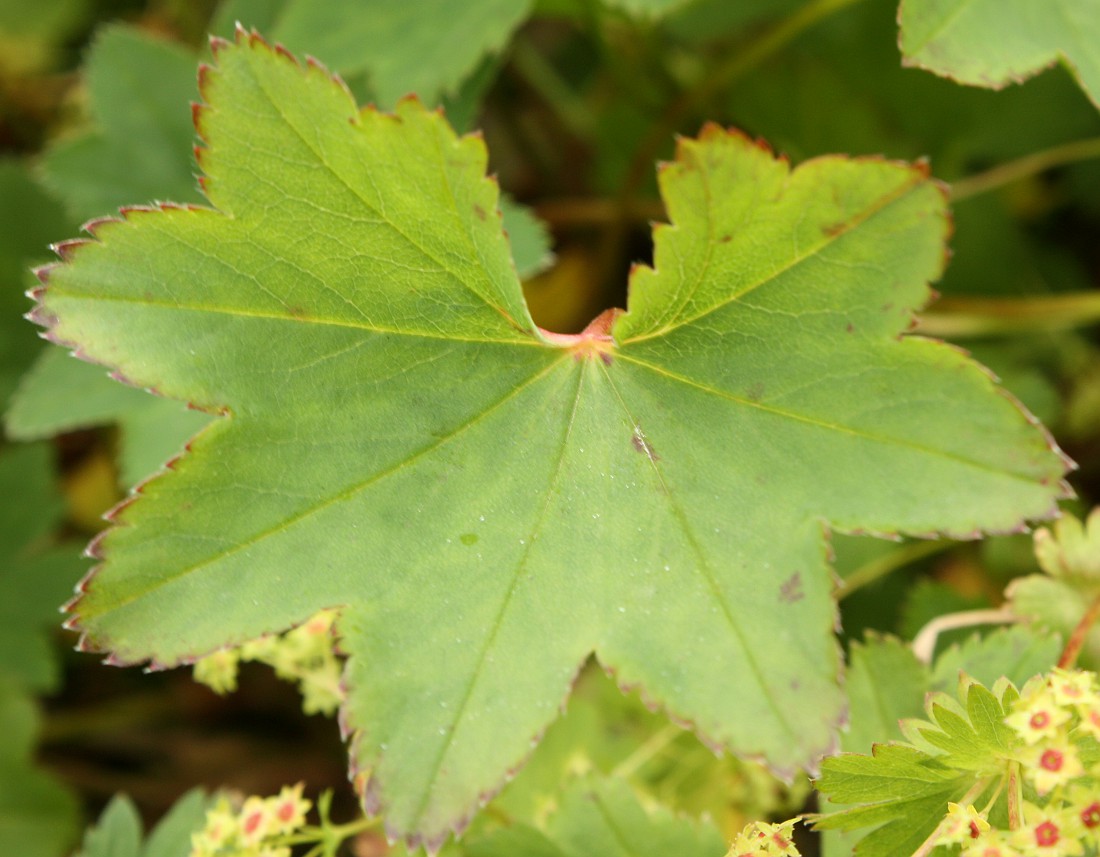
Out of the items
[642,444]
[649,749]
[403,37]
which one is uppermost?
[403,37]

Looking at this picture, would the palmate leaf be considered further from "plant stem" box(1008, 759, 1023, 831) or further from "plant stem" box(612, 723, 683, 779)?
"plant stem" box(612, 723, 683, 779)

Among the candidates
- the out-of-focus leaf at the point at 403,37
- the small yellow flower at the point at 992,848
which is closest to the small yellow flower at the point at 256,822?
the small yellow flower at the point at 992,848

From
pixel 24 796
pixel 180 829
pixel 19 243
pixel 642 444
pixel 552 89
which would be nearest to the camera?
pixel 642 444

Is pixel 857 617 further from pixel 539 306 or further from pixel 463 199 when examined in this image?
pixel 463 199

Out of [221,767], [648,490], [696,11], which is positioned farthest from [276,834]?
[696,11]

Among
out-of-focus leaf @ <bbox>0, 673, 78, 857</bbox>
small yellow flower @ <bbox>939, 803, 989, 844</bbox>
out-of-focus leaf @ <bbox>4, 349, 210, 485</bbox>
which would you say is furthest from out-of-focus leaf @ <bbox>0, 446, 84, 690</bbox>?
small yellow flower @ <bbox>939, 803, 989, 844</bbox>

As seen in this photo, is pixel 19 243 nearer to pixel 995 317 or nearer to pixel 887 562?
pixel 887 562

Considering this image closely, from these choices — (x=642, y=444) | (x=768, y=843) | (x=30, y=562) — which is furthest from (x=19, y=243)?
(x=768, y=843)
